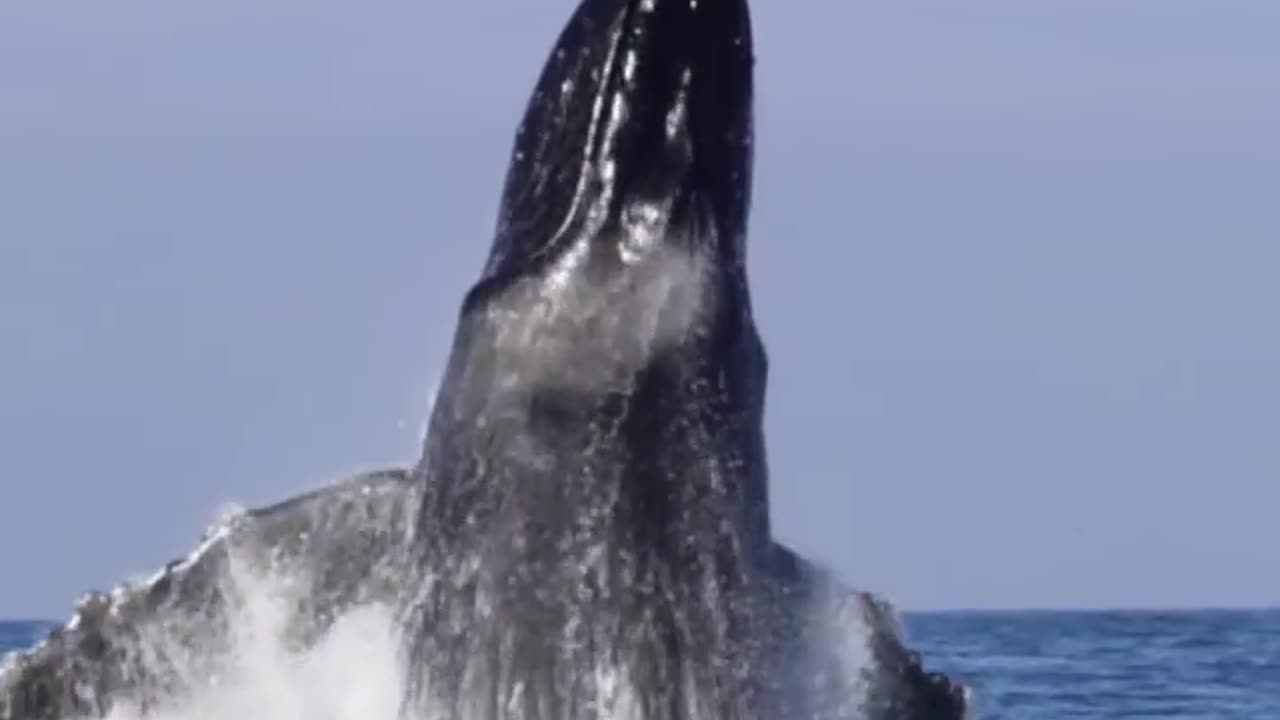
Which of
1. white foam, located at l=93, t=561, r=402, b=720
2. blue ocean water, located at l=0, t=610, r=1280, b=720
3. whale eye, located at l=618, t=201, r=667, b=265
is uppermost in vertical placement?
blue ocean water, located at l=0, t=610, r=1280, b=720

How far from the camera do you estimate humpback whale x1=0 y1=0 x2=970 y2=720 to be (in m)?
10.5

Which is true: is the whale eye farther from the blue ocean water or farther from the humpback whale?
the blue ocean water

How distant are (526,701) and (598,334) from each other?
1.15m

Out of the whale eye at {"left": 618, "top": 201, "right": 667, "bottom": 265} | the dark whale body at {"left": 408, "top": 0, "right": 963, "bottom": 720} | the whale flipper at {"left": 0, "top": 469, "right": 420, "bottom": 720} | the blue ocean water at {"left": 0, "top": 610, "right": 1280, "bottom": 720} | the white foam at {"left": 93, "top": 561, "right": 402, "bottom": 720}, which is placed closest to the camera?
the dark whale body at {"left": 408, "top": 0, "right": 963, "bottom": 720}

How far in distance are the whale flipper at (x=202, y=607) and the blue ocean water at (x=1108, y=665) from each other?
18408 millimetres

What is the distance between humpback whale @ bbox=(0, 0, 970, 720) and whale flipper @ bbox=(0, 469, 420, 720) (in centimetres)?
2

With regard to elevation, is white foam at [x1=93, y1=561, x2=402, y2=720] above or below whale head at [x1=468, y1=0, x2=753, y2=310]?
below

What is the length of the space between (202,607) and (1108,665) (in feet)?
114

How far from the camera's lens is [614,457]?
35.0ft

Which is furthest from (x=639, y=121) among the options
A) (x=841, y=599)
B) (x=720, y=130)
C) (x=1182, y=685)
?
(x=1182, y=685)

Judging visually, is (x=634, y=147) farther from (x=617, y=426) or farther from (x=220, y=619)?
(x=220, y=619)

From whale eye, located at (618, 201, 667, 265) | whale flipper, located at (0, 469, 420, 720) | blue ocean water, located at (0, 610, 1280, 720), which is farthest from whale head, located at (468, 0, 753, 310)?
blue ocean water, located at (0, 610, 1280, 720)

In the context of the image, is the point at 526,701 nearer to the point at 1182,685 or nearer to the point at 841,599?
the point at 841,599

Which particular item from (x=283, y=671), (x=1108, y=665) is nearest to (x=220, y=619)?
(x=283, y=671)
